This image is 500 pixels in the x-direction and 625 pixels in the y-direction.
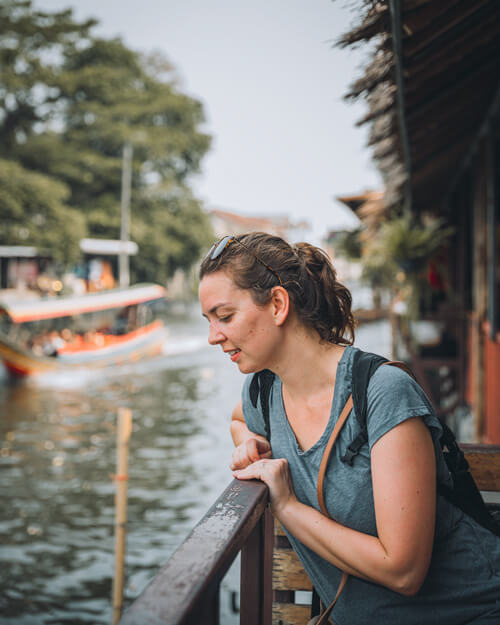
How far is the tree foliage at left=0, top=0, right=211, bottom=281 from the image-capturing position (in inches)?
1321

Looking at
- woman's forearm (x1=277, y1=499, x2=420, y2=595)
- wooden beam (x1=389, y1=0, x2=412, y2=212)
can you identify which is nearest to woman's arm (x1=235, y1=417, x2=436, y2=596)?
woman's forearm (x1=277, y1=499, x2=420, y2=595)

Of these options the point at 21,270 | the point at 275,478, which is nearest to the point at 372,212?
the point at 275,478

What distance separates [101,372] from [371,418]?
86.3ft

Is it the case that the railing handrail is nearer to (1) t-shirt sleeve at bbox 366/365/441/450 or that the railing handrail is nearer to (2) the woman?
(2) the woman

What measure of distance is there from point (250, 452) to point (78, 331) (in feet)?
89.1

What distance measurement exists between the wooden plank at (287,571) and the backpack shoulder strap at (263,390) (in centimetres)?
42

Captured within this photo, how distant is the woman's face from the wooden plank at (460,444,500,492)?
2.88 feet

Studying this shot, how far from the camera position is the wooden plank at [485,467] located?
2174 millimetres

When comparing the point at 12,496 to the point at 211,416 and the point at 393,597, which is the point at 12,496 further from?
the point at 393,597

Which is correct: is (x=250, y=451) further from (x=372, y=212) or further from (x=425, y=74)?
(x=372, y=212)

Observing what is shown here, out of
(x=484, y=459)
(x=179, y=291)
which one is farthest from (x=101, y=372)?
(x=179, y=291)

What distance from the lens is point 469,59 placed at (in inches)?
146

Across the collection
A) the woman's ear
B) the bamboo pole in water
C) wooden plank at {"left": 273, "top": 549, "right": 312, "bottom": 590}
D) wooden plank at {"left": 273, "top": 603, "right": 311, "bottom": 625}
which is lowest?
the bamboo pole in water

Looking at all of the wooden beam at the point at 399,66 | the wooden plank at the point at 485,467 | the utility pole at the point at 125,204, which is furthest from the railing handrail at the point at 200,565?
the utility pole at the point at 125,204
